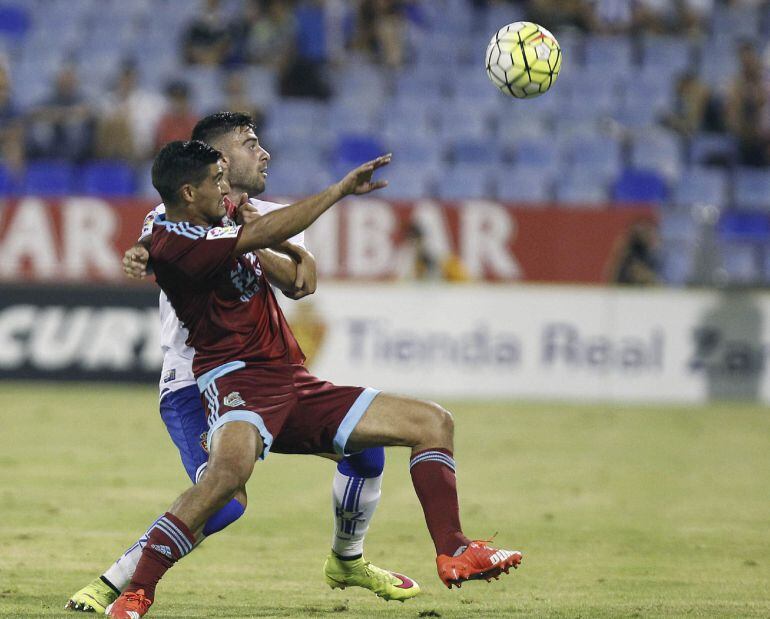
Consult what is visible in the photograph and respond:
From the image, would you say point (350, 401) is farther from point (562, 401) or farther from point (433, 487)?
point (562, 401)

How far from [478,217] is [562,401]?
8.41ft

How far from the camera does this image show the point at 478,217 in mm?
17234

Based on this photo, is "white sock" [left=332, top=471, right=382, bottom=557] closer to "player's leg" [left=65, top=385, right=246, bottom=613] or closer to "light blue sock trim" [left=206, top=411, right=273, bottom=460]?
"player's leg" [left=65, top=385, right=246, bottom=613]

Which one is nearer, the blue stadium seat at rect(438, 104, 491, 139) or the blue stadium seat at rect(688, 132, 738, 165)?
the blue stadium seat at rect(688, 132, 738, 165)

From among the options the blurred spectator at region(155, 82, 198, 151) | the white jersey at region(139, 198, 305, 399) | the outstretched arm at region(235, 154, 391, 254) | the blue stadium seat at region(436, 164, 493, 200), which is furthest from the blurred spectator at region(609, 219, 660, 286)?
the outstretched arm at region(235, 154, 391, 254)

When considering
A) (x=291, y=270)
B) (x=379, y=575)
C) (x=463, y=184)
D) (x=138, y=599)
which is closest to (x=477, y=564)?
(x=379, y=575)

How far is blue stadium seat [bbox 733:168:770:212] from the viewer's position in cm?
1872

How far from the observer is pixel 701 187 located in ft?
61.8

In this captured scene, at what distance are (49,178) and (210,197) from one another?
42.6 ft

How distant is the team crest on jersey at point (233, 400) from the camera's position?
19.7ft

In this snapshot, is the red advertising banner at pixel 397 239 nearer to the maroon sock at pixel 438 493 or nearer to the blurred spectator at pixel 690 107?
the blurred spectator at pixel 690 107

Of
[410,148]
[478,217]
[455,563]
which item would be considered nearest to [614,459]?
[478,217]

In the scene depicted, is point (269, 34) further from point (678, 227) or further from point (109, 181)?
point (678, 227)

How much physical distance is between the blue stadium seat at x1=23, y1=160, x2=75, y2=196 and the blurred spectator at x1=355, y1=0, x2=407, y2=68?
4553 mm
